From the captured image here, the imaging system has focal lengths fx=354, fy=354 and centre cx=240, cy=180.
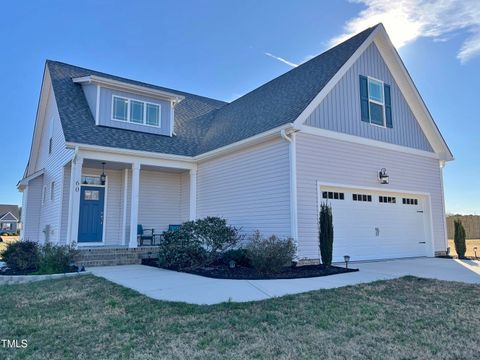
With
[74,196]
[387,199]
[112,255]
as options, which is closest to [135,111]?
[74,196]

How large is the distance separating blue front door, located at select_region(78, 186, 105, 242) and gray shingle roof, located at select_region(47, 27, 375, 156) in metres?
2.36

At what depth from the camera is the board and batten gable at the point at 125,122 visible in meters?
12.4

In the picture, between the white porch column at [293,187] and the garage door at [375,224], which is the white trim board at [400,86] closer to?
the white porch column at [293,187]

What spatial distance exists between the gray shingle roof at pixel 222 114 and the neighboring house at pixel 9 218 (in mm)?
49043

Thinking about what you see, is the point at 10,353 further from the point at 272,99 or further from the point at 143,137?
the point at 272,99

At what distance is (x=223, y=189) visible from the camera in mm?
12086

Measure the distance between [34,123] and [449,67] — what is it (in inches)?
688

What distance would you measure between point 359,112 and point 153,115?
7.51 meters

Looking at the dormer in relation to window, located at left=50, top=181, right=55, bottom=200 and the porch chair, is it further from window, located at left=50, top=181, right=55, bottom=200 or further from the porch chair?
the porch chair

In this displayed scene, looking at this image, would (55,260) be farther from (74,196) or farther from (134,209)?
(134,209)

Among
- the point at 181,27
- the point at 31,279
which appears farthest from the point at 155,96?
the point at 31,279

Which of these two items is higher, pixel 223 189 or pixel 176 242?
pixel 223 189

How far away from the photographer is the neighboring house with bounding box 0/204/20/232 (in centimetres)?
5369

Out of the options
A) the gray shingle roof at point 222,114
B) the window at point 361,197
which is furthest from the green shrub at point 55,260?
the window at point 361,197
